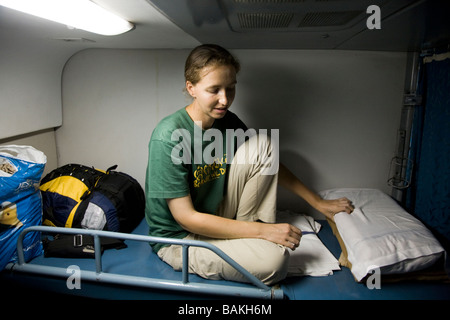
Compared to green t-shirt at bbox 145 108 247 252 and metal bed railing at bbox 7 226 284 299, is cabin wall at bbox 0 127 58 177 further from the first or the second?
green t-shirt at bbox 145 108 247 252

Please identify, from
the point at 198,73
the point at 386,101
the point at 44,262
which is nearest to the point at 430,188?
the point at 386,101

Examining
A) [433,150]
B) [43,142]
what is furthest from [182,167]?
[433,150]

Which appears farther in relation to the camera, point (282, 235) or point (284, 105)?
point (284, 105)

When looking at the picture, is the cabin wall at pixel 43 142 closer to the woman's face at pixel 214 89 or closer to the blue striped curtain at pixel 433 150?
the woman's face at pixel 214 89

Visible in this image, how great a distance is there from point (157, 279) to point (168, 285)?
64 mm

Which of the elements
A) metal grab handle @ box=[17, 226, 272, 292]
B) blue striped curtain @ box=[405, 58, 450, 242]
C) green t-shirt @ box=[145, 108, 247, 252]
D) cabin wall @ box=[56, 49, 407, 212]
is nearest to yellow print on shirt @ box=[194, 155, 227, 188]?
green t-shirt @ box=[145, 108, 247, 252]

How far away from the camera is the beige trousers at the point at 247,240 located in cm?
148

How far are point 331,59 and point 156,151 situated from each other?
59.5 inches

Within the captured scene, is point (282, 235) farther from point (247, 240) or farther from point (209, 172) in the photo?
point (209, 172)

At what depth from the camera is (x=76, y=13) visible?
123cm

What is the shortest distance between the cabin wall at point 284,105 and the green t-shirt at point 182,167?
57 centimetres

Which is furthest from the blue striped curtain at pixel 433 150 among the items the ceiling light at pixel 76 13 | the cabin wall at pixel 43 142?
the cabin wall at pixel 43 142

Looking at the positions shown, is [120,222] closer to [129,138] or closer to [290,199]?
[129,138]

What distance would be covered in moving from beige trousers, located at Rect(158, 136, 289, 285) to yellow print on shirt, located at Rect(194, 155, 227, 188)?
64mm
